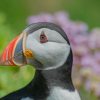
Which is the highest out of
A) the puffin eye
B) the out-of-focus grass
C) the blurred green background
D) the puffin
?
the puffin eye

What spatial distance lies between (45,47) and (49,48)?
0.06ft

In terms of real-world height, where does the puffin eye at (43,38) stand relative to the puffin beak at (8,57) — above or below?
above

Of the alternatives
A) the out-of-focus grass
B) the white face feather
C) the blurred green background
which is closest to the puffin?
the white face feather

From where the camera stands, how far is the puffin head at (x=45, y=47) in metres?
3.58

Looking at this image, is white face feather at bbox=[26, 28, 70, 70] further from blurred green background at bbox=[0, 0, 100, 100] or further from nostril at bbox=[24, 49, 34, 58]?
blurred green background at bbox=[0, 0, 100, 100]

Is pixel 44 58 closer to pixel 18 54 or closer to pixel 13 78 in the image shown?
pixel 18 54

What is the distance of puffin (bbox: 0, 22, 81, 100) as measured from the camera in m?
3.58

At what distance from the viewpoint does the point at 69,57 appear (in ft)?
11.9

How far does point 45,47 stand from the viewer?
3580mm

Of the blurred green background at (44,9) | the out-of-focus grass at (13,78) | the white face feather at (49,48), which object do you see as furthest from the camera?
the blurred green background at (44,9)

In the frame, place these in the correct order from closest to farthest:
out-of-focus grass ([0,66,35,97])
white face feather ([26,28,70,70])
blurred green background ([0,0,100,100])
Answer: white face feather ([26,28,70,70])
out-of-focus grass ([0,66,35,97])
blurred green background ([0,0,100,100])

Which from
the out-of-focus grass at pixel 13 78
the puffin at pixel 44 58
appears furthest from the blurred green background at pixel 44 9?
the puffin at pixel 44 58

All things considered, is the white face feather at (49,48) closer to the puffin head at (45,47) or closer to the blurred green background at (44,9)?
the puffin head at (45,47)

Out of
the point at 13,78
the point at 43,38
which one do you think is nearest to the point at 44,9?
the point at 13,78
